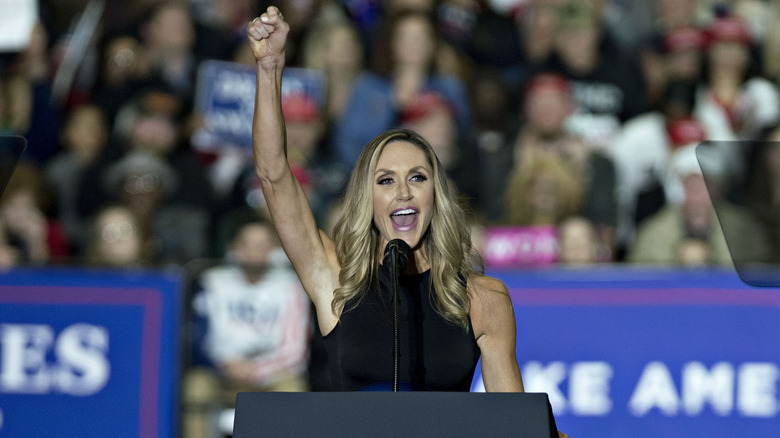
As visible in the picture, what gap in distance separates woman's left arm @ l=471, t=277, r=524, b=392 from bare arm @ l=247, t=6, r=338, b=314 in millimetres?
388

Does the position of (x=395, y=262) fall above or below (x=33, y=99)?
below

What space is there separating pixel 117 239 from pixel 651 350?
311 centimetres

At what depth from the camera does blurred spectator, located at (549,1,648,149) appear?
22.1 ft

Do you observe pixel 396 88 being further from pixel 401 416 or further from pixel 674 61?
pixel 401 416

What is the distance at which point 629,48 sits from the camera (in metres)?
7.16

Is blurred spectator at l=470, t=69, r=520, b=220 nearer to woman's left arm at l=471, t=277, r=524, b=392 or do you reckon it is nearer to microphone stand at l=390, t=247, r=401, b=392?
woman's left arm at l=471, t=277, r=524, b=392

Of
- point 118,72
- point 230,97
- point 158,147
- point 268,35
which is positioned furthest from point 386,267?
point 118,72

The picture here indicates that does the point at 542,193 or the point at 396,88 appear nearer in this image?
the point at 542,193

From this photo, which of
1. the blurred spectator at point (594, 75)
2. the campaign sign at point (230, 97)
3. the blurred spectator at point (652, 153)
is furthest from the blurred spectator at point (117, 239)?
the blurred spectator at point (652, 153)

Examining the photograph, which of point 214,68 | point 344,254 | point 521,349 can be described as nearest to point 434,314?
point 344,254

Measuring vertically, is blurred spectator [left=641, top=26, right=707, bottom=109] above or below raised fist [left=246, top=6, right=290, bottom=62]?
above

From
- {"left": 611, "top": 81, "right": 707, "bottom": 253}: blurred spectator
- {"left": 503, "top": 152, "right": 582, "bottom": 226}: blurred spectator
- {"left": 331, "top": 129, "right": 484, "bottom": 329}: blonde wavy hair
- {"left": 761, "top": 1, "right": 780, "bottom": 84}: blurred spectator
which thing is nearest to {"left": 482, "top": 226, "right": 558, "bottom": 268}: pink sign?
{"left": 503, "top": 152, "right": 582, "bottom": 226}: blurred spectator

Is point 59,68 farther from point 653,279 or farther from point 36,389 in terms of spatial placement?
point 653,279

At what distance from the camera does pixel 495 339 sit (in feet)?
9.23
